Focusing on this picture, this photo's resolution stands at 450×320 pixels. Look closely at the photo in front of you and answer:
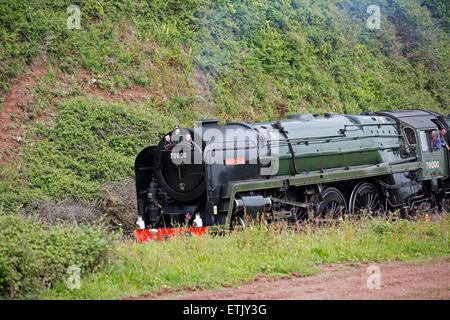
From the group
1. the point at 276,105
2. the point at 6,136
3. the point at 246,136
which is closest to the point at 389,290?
the point at 246,136

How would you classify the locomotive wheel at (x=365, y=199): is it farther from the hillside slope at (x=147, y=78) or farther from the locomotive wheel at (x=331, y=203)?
the hillside slope at (x=147, y=78)

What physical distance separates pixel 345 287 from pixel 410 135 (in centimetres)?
961

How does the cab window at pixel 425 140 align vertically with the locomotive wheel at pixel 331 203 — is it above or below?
above

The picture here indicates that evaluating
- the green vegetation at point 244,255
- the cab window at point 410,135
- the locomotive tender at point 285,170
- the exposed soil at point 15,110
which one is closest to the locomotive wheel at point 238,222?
the locomotive tender at point 285,170

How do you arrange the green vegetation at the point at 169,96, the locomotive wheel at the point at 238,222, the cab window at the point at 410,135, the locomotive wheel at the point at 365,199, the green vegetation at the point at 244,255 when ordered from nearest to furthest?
the green vegetation at the point at 244,255
the green vegetation at the point at 169,96
the locomotive wheel at the point at 238,222
the locomotive wheel at the point at 365,199
the cab window at the point at 410,135

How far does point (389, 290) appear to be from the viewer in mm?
7695

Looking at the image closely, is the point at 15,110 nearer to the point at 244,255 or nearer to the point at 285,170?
the point at 285,170

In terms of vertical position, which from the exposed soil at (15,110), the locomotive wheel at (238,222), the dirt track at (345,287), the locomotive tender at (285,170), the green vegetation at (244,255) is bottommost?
the dirt track at (345,287)

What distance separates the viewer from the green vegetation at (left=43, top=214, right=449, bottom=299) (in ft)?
26.1

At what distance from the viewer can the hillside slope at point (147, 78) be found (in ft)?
47.3

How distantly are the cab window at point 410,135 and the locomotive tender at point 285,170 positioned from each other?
0.04m

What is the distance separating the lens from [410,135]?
16.4 metres

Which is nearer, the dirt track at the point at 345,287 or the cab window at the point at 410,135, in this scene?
the dirt track at the point at 345,287

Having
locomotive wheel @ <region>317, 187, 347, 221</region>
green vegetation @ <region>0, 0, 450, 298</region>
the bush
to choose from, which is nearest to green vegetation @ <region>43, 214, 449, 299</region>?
green vegetation @ <region>0, 0, 450, 298</region>
